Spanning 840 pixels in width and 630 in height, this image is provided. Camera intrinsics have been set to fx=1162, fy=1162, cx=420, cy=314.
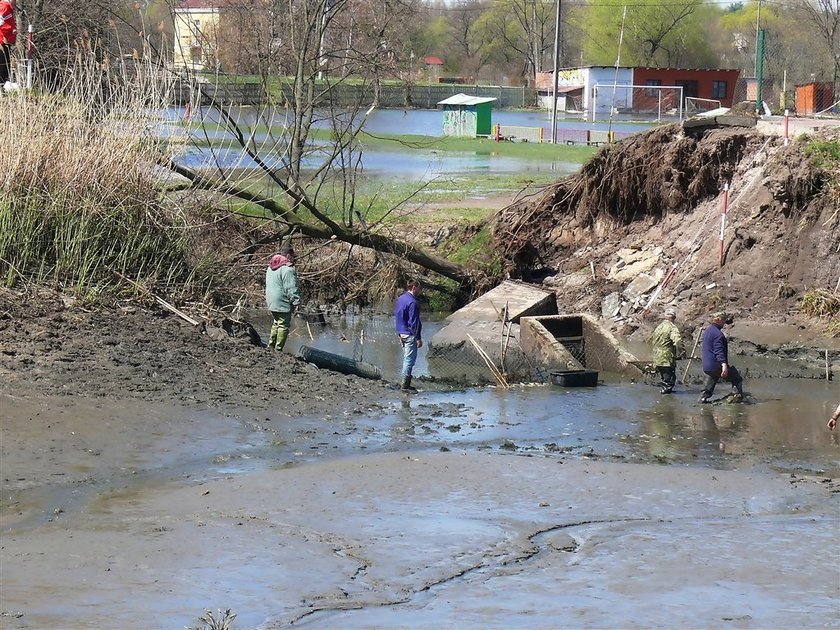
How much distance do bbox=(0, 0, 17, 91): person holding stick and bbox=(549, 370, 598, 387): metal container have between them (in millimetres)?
9195

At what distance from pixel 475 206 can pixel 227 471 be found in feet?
69.7


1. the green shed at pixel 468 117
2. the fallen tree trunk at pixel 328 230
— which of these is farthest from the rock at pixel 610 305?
the green shed at pixel 468 117

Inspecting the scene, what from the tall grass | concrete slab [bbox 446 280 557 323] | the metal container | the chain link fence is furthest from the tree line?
the metal container

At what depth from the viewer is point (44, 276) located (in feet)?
50.6

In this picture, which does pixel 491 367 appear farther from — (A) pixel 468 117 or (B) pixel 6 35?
(A) pixel 468 117

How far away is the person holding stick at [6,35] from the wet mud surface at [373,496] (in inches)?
193

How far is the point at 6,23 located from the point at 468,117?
46.0 meters

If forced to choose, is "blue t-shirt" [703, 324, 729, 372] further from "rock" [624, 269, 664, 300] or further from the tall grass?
the tall grass

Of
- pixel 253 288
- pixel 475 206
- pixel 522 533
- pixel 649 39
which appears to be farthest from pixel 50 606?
pixel 649 39

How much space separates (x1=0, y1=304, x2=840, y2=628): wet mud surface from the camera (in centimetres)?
747

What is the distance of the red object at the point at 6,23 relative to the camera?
17.2m

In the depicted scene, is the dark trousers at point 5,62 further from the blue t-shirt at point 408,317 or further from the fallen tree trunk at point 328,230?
the blue t-shirt at point 408,317

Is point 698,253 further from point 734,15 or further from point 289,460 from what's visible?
point 734,15

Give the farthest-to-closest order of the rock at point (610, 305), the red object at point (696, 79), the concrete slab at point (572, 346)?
1. the red object at point (696, 79)
2. the rock at point (610, 305)
3. the concrete slab at point (572, 346)
